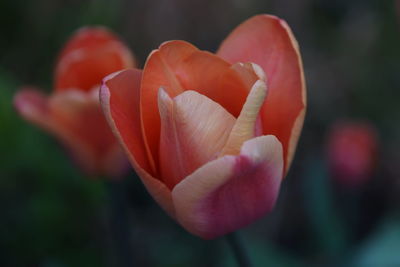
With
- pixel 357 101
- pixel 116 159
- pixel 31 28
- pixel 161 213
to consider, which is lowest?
pixel 161 213

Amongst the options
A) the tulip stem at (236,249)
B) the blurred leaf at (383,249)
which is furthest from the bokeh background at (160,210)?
the tulip stem at (236,249)

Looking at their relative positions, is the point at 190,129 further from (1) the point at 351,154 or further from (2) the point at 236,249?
(1) the point at 351,154

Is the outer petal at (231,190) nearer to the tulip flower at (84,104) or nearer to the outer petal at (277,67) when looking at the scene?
the outer petal at (277,67)

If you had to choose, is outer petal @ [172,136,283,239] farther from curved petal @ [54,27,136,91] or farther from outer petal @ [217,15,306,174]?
curved petal @ [54,27,136,91]

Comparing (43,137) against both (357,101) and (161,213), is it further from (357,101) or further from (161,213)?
(357,101)

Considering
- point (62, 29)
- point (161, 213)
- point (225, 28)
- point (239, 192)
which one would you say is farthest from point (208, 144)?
point (225, 28)
